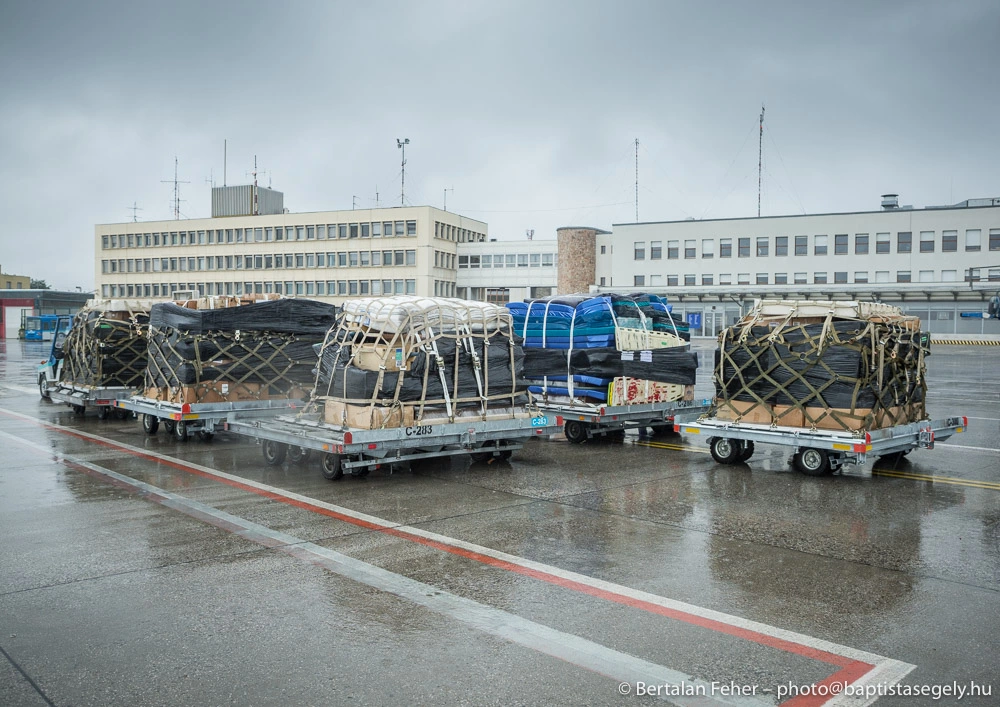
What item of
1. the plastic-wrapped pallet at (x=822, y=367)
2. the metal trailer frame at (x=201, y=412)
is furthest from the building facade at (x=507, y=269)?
the plastic-wrapped pallet at (x=822, y=367)

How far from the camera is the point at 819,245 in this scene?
6016 centimetres

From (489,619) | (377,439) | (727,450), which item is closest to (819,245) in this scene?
(727,450)

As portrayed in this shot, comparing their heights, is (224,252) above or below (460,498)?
above

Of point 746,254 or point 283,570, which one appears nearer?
point 283,570

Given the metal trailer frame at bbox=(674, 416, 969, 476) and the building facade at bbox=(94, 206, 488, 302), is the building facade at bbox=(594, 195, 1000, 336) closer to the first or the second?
the building facade at bbox=(94, 206, 488, 302)

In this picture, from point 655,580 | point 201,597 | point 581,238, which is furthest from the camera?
point 581,238

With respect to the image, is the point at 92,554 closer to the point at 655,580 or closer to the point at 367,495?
the point at 367,495

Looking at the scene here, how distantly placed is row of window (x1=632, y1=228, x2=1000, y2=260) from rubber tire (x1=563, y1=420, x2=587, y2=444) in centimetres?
5039

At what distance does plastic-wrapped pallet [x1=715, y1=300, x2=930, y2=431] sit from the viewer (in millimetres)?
11227

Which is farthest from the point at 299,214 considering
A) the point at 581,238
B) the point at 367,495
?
the point at 367,495

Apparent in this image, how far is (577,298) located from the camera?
15938 mm

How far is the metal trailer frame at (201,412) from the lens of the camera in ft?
47.1

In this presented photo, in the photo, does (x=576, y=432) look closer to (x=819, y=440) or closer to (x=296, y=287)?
(x=819, y=440)

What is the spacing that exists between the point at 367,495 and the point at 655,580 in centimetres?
441
